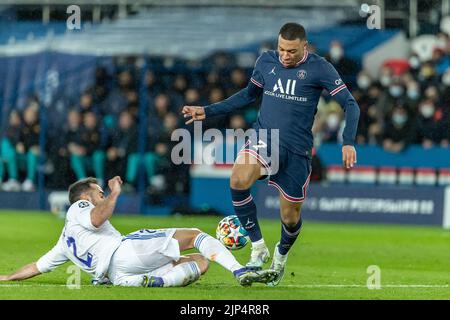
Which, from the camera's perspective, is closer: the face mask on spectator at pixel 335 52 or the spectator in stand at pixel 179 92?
the spectator in stand at pixel 179 92

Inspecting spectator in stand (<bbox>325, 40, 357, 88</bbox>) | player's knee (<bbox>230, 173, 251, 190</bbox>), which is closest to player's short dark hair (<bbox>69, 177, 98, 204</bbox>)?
player's knee (<bbox>230, 173, 251, 190</bbox>)

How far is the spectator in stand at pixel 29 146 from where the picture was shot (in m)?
25.1

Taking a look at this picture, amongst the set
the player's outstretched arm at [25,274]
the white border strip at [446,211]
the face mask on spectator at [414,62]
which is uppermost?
the face mask on spectator at [414,62]

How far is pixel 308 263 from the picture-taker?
602 inches

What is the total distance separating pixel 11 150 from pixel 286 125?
1381 cm

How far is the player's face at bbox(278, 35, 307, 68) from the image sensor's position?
38.5 ft

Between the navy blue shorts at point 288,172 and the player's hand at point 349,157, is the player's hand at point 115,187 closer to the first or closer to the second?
the navy blue shorts at point 288,172

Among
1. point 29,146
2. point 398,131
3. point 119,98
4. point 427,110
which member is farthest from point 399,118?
point 29,146

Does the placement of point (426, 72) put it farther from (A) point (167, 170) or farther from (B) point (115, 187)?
(B) point (115, 187)

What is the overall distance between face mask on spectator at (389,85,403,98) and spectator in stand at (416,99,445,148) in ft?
1.65

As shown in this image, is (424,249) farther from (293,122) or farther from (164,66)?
(164,66)

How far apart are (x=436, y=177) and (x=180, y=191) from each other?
5.19 metres

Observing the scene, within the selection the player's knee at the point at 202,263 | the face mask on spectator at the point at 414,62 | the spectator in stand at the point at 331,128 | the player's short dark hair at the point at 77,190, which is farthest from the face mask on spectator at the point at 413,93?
the player's short dark hair at the point at 77,190

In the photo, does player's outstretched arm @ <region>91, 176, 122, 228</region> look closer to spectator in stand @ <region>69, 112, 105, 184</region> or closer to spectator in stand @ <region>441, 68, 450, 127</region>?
spectator in stand @ <region>69, 112, 105, 184</region>
